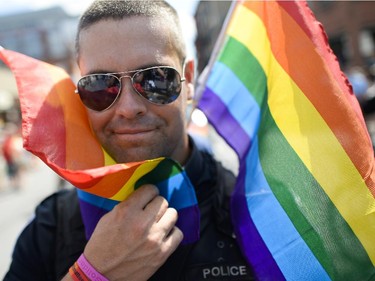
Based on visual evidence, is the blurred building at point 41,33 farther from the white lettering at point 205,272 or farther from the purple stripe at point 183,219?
the white lettering at point 205,272

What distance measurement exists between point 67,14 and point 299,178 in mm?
51221

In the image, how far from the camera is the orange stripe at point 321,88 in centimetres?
140

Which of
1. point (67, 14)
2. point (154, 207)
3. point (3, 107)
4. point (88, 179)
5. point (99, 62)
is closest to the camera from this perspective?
point (88, 179)

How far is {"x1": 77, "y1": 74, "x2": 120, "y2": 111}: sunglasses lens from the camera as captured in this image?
1.54m

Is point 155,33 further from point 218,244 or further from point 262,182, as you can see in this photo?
point 218,244

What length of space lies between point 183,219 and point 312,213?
1.63ft

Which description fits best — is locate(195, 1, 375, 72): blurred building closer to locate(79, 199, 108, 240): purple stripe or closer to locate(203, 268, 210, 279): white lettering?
locate(79, 199, 108, 240): purple stripe

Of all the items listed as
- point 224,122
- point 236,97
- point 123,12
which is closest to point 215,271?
point 224,122

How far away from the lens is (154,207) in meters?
1.45

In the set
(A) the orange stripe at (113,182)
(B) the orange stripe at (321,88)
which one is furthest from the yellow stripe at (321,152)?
(A) the orange stripe at (113,182)

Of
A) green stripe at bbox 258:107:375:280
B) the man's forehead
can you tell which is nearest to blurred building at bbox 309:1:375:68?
green stripe at bbox 258:107:375:280

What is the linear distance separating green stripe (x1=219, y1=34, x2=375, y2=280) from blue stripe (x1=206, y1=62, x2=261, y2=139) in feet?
0.38

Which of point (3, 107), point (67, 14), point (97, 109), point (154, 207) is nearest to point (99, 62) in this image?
point (97, 109)

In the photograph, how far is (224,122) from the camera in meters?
1.96
